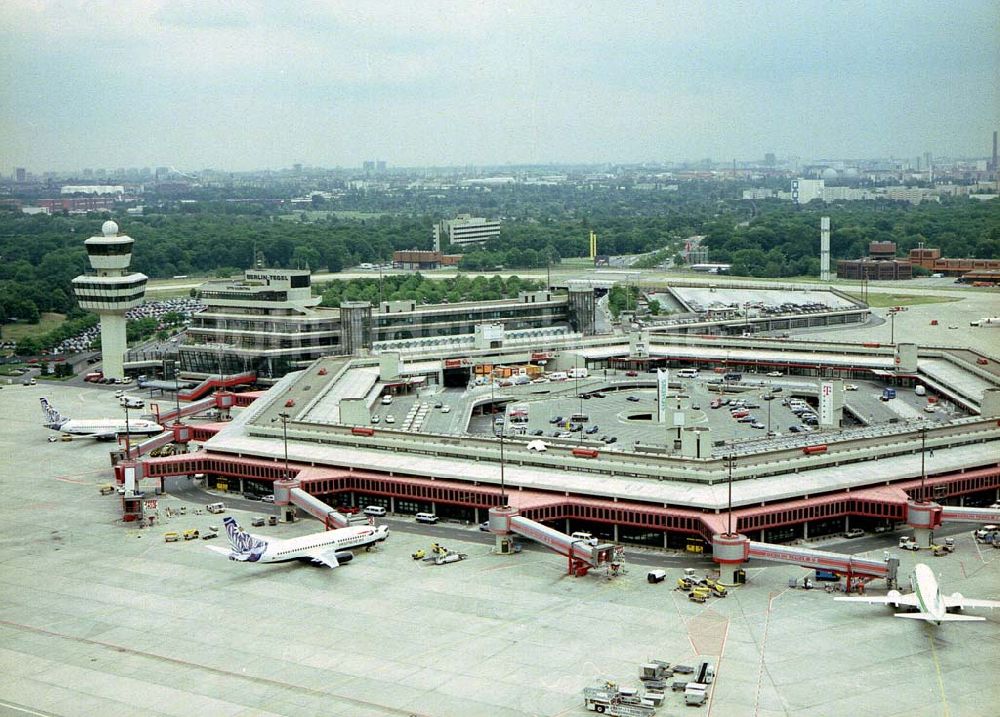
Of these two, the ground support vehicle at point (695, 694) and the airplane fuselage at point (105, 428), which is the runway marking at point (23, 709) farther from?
the airplane fuselage at point (105, 428)

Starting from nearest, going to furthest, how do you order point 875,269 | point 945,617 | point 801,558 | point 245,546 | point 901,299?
point 945,617, point 801,558, point 245,546, point 901,299, point 875,269

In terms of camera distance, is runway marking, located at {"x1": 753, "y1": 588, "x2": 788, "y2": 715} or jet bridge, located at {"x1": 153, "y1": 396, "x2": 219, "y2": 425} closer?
runway marking, located at {"x1": 753, "y1": 588, "x2": 788, "y2": 715}

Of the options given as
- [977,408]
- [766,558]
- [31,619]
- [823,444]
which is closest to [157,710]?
[31,619]

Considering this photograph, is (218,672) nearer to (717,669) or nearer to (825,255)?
(717,669)

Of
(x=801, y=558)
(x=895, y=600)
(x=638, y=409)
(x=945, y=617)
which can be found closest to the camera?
(x=945, y=617)

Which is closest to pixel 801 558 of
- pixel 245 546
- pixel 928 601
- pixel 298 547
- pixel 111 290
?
pixel 928 601

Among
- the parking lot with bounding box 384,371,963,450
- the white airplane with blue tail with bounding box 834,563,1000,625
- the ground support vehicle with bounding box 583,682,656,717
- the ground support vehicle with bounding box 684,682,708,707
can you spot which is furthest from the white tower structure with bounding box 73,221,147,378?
the ground support vehicle with bounding box 684,682,708,707

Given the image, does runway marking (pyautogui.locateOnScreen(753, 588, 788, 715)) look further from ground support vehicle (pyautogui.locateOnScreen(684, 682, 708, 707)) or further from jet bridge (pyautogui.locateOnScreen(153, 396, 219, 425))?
jet bridge (pyautogui.locateOnScreen(153, 396, 219, 425))
